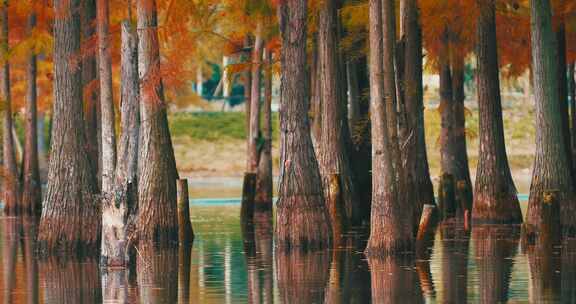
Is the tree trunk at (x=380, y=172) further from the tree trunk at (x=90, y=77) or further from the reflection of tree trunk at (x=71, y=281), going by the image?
the tree trunk at (x=90, y=77)

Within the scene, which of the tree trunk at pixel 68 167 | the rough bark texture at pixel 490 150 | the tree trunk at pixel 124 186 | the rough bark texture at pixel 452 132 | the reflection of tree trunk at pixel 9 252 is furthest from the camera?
the rough bark texture at pixel 452 132

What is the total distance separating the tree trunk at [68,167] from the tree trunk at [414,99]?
25.8 ft

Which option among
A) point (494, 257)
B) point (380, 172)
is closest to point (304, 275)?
point (380, 172)

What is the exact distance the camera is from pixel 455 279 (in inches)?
949

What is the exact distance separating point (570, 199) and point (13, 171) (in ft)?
75.3

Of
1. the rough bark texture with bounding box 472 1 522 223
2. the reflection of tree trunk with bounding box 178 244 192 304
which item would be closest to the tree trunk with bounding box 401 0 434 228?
A: the rough bark texture with bounding box 472 1 522 223

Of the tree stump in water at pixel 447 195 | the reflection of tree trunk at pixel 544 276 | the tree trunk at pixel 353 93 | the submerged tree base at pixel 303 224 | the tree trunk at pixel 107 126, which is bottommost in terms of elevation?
the reflection of tree trunk at pixel 544 276

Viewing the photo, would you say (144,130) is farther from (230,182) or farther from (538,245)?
(230,182)

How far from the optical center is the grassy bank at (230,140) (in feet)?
252

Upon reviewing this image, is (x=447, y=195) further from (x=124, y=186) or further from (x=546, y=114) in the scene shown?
(x=124, y=186)

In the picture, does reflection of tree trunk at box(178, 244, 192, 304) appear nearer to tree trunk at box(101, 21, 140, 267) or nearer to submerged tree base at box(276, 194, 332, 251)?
tree trunk at box(101, 21, 140, 267)

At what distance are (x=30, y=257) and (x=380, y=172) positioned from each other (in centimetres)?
782

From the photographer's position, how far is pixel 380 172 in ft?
88.4

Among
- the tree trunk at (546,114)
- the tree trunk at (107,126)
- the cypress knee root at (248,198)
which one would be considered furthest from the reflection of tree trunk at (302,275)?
the cypress knee root at (248,198)
